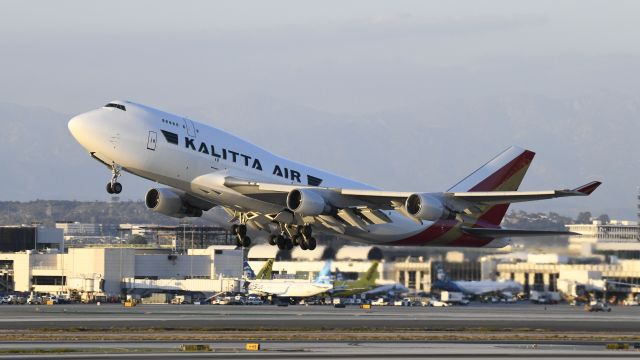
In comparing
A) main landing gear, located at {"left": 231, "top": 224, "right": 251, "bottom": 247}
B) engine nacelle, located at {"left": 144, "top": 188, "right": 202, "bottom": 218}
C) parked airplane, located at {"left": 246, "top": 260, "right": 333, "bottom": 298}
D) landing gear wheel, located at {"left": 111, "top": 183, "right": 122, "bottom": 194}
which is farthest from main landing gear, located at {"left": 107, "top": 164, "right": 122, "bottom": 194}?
parked airplane, located at {"left": 246, "top": 260, "right": 333, "bottom": 298}

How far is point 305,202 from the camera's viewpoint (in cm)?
6431

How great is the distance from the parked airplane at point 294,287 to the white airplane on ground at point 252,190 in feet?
175

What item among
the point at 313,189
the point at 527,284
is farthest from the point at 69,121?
the point at 527,284

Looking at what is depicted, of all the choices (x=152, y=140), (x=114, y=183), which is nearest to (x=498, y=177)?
(x=152, y=140)

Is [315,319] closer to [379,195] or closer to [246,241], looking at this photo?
[246,241]

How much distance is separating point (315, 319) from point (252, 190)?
99.0 ft

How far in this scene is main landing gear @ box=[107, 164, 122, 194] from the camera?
61844mm

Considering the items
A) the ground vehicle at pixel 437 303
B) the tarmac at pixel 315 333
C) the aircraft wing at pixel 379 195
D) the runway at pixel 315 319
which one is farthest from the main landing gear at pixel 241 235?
the ground vehicle at pixel 437 303

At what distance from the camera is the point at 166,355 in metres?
53.1

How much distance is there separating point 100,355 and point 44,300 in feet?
265

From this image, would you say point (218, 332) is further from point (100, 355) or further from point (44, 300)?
point (44, 300)

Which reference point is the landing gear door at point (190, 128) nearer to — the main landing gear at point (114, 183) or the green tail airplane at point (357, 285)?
the main landing gear at point (114, 183)

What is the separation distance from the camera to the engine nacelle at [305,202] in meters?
64.3

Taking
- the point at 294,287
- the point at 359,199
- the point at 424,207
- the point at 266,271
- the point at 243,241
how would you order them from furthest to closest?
the point at 266,271, the point at 294,287, the point at 243,241, the point at 359,199, the point at 424,207
